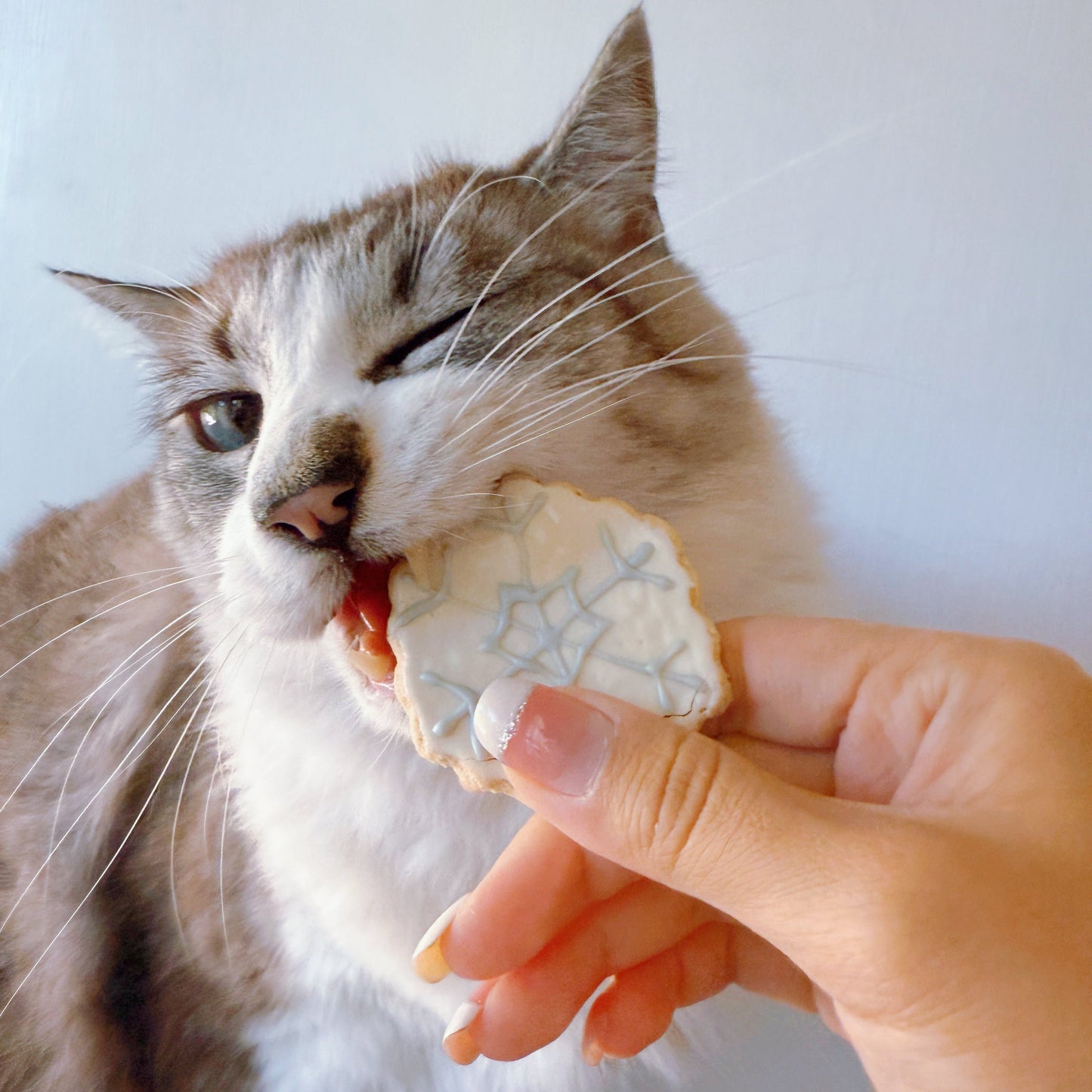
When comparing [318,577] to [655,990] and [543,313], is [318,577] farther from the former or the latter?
[655,990]

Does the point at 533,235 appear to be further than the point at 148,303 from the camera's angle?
No

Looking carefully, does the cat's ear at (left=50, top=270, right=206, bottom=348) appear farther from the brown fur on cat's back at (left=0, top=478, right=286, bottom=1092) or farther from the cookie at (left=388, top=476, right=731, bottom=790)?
the cookie at (left=388, top=476, right=731, bottom=790)

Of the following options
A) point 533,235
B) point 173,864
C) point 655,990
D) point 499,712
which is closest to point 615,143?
point 533,235

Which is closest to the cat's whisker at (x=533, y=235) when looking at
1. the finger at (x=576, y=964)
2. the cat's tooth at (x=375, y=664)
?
the cat's tooth at (x=375, y=664)

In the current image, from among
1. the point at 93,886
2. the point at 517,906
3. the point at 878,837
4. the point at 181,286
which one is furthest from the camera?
the point at 93,886

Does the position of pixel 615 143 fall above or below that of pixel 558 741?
above

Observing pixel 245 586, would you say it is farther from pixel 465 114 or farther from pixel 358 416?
pixel 465 114
